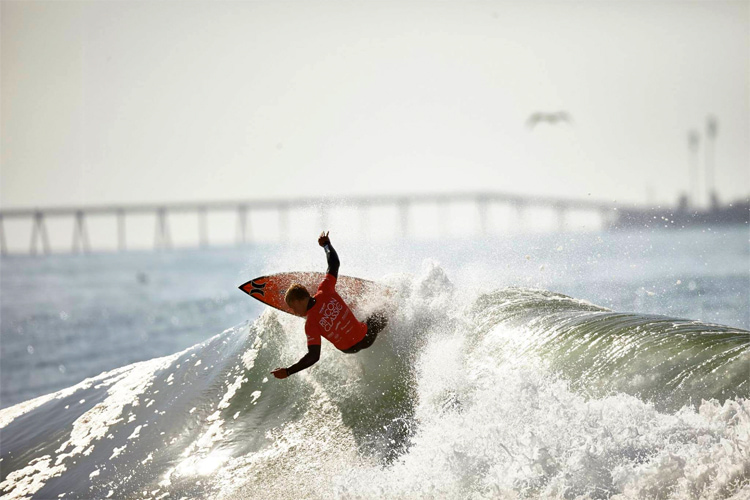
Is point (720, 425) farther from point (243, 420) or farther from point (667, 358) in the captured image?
point (243, 420)

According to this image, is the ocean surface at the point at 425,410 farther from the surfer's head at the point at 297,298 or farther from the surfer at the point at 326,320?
the surfer's head at the point at 297,298

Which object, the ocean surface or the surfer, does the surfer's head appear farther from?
the ocean surface

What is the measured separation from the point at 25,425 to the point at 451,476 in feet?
19.8

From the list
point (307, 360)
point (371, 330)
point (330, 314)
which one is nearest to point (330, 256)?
point (330, 314)

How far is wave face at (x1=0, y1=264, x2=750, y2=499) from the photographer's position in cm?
421

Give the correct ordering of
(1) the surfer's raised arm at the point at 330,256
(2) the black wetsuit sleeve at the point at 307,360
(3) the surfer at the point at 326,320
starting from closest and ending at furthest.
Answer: (2) the black wetsuit sleeve at the point at 307,360 < (3) the surfer at the point at 326,320 < (1) the surfer's raised arm at the point at 330,256

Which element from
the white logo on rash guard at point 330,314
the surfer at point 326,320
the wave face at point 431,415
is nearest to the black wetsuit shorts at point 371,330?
the surfer at point 326,320

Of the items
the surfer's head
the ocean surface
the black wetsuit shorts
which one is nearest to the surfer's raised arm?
the surfer's head

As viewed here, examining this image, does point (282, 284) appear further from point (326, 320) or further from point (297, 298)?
point (297, 298)

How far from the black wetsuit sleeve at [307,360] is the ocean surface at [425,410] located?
72 cm

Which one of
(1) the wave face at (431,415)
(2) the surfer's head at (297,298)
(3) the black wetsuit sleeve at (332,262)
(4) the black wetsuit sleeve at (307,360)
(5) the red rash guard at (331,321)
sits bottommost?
(1) the wave face at (431,415)

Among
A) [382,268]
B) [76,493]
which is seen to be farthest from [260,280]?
[76,493]

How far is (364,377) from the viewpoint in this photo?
6535 mm

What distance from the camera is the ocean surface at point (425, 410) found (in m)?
4.24
